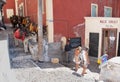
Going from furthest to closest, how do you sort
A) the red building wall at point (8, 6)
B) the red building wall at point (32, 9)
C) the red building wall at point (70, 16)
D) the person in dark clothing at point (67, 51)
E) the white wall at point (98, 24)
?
the red building wall at point (8, 6) < the red building wall at point (32, 9) < the white wall at point (98, 24) < the person in dark clothing at point (67, 51) < the red building wall at point (70, 16)

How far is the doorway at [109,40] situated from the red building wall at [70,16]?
1748 mm

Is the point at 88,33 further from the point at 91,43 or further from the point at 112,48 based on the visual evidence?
the point at 112,48

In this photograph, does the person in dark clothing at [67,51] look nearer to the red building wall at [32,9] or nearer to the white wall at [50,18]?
the white wall at [50,18]

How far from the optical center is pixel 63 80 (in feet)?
31.4

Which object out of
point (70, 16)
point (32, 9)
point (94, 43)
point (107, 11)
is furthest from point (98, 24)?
point (32, 9)

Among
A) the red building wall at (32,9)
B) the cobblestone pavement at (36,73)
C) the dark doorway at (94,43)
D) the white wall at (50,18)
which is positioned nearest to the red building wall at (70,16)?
the white wall at (50,18)

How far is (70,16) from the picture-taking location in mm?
14930

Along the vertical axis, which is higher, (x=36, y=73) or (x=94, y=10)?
(x=94, y=10)

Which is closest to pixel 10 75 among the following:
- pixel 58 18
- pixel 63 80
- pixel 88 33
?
pixel 63 80

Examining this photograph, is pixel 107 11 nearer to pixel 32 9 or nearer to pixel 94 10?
pixel 94 10

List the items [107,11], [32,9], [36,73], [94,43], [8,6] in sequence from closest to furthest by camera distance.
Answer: [36,73]
[94,43]
[32,9]
[107,11]
[8,6]

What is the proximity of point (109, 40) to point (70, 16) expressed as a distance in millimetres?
3796

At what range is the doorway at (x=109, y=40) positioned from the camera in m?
15.7

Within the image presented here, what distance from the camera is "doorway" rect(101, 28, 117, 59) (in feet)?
51.4
